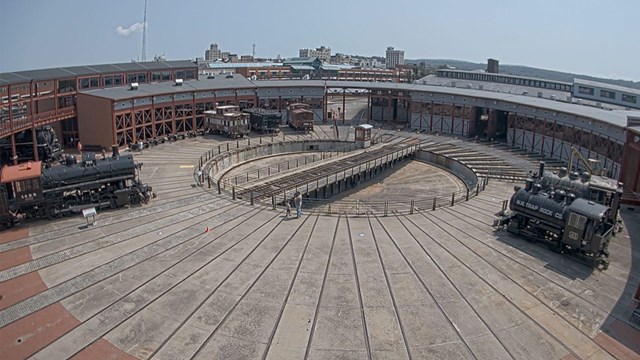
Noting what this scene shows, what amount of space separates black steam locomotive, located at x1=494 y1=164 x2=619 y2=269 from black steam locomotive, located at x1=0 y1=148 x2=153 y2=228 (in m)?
25.0

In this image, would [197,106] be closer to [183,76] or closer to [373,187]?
[183,76]

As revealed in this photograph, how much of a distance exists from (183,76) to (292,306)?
53883mm

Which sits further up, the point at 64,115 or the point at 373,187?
the point at 64,115

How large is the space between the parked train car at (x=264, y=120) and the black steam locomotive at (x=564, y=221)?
36.8m

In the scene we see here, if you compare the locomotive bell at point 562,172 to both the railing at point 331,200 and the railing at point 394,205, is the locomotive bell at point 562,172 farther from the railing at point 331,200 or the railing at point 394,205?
the railing at point 331,200

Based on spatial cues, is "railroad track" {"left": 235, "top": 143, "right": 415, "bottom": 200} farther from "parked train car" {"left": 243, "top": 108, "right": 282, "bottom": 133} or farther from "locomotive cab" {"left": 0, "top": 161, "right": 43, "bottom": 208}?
"parked train car" {"left": 243, "top": 108, "right": 282, "bottom": 133}

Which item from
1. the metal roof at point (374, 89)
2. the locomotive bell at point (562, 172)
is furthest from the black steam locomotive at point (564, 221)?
the metal roof at point (374, 89)

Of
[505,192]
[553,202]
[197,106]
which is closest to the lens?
[553,202]

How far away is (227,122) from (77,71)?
17622 mm

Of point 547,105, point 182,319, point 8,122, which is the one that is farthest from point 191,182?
point 547,105

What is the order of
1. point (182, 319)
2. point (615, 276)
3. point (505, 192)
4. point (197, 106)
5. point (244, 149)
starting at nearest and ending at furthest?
point (182, 319) → point (615, 276) → point (505, 192) → point (244, 149) → point (197, 106)

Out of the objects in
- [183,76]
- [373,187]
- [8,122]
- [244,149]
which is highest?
[183,76]

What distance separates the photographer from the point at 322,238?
26.0 metres

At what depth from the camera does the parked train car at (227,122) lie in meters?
54.8
